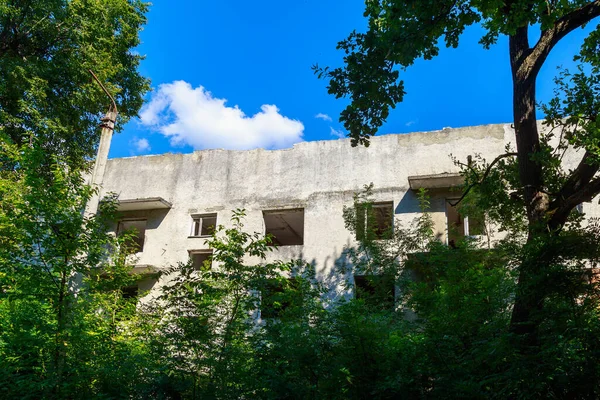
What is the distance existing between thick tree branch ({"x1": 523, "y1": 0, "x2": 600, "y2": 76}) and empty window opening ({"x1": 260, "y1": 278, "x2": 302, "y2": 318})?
526 cm

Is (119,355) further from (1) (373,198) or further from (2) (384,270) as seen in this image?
(1) (373,198)

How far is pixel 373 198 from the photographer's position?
18125mm

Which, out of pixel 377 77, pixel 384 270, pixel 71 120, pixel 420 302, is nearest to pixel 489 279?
pixel 420 302

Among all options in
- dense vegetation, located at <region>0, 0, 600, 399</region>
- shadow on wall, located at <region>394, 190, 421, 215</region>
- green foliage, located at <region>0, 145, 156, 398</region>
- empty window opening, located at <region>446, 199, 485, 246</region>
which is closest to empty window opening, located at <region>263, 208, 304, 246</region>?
shadow on wall, located at <region>394, 190, 421, 215</region>

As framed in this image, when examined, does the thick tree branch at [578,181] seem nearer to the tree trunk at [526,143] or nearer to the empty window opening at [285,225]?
the tree trunk at [526,143]

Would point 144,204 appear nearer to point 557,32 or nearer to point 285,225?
point 285,225

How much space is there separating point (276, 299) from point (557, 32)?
6.06 metres

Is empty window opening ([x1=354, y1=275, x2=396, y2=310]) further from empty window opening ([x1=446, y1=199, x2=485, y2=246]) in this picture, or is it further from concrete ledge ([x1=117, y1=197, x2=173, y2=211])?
concrete ledge ([x1=117, y1=197, x2=173, y2=211])

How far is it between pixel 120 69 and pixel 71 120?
7.66 ft

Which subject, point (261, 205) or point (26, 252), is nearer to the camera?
point (26, 252)

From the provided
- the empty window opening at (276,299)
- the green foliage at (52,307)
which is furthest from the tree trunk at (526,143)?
the green foliage at (52,307)

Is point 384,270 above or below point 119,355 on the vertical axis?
above

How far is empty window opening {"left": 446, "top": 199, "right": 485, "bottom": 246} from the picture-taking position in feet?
50.4

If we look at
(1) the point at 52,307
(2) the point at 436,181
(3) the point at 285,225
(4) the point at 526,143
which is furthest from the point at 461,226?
Result: (1) the point at 52,307
